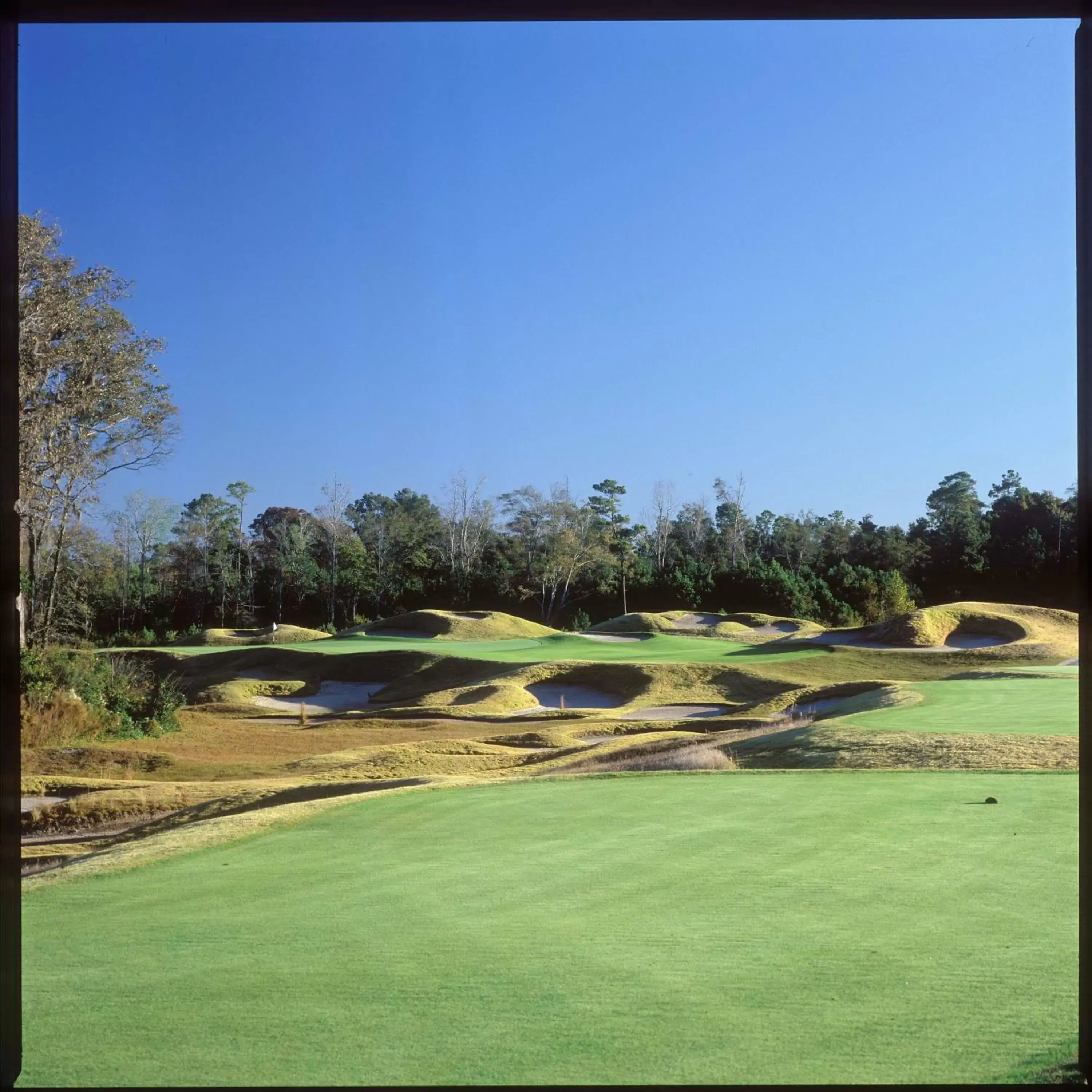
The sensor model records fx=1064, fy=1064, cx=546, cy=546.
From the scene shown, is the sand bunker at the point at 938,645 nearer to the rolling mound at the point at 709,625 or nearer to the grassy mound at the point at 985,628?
the grassy mound at the point at 985,628

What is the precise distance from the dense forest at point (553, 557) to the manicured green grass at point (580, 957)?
1566 cm

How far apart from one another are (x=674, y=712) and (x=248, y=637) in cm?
1007

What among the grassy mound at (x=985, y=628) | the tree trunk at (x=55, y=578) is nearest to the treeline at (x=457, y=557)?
the grassy mound at (x=985, y=628)

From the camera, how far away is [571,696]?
57.0 feet

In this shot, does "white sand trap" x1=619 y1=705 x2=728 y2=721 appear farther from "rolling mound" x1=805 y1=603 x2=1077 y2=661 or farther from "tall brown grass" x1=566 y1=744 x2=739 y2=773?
"tall brown grass" x1=566 y1=744 x2=739 y2=773

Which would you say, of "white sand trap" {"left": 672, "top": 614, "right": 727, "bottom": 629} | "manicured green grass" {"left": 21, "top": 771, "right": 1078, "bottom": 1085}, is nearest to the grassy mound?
"white sand trap" {"left": 672, "top": 614, "right": 727, "bottom": 629}

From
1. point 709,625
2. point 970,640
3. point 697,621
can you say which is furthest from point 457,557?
point 970,640

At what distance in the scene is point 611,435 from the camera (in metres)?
22.3

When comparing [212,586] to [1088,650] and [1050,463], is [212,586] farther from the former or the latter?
[1088,650]

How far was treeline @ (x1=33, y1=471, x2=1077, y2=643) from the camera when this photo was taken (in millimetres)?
21625

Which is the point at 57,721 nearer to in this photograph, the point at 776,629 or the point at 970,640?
the point at 776,629

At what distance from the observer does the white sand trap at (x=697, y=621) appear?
21.3 metres

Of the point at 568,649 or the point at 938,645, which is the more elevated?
the point at 938,645

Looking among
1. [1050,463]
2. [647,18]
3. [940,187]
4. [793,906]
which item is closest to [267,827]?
[793,906]
